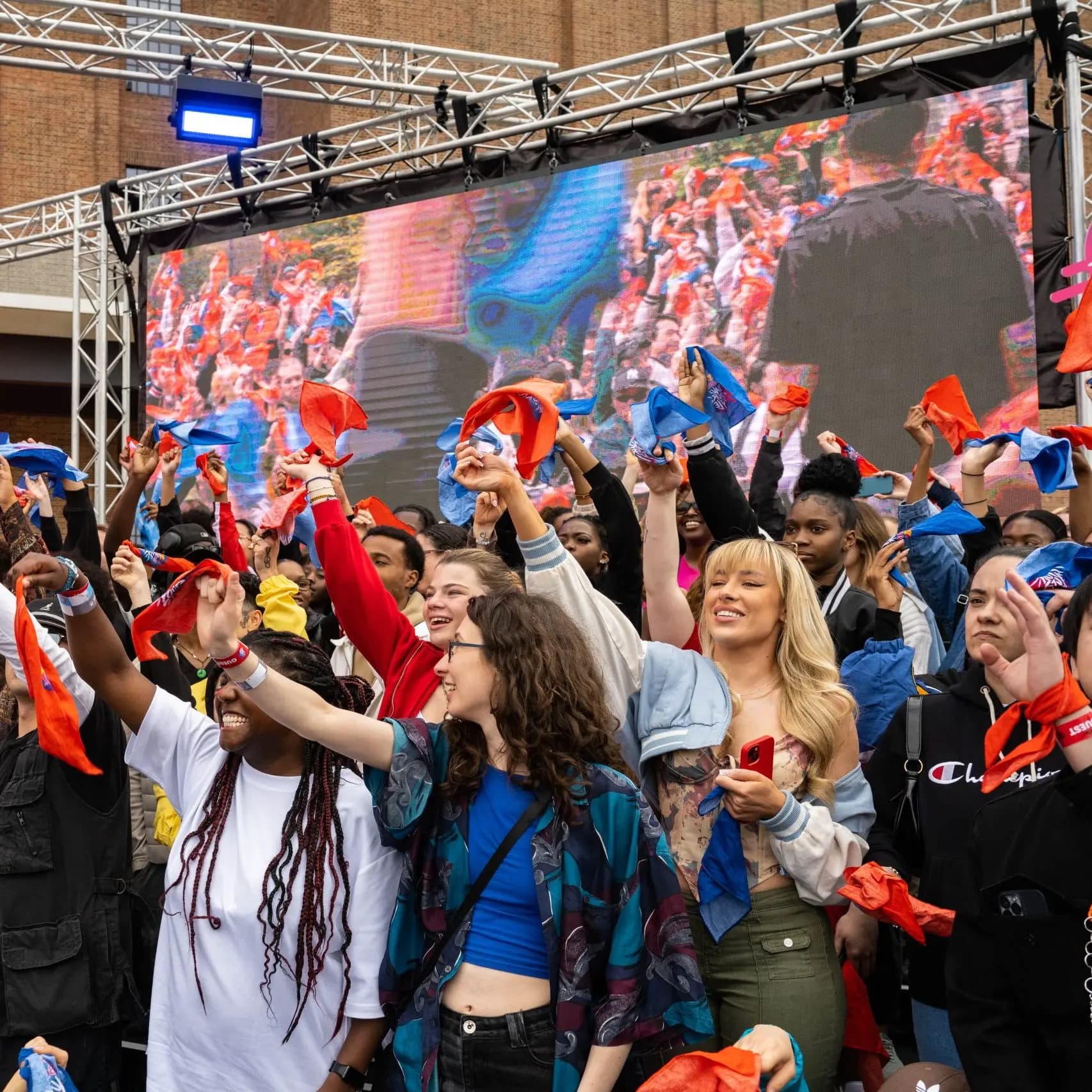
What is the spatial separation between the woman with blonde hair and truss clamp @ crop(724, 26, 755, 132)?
6.29 metres

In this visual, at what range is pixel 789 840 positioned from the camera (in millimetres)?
2670

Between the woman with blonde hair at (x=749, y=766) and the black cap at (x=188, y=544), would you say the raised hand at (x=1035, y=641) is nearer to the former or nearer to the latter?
the woman with blonde hair at (x=749, y=766)

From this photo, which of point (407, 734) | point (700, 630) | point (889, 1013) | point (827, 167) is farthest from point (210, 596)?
point (827, 167)

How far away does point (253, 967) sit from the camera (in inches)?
101

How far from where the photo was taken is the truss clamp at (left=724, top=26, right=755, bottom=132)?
8461 millimetres

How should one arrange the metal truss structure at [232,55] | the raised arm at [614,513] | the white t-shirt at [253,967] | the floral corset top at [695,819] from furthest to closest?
the metal truss structure at [232,55] < the raised arm at [614,513] < the floral corset top at [695,819] < the white t-shirt at [253,967]

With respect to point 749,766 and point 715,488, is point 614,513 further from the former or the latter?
point 749,766

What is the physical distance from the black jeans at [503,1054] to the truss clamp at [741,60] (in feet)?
24.0

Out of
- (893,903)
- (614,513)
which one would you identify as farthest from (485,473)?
(893,903)

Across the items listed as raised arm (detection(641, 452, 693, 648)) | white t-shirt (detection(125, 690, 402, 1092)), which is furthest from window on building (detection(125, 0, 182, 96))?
white t-shirt (detection(125, 690, 402, 1092))

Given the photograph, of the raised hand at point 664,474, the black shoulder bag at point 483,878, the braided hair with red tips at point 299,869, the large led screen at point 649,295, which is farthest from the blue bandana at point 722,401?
the large led screen at point 649,295

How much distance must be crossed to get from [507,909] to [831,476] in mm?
2810

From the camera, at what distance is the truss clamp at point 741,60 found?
8.46 m

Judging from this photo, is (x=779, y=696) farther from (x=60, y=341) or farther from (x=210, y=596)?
(x=60, y=341)
